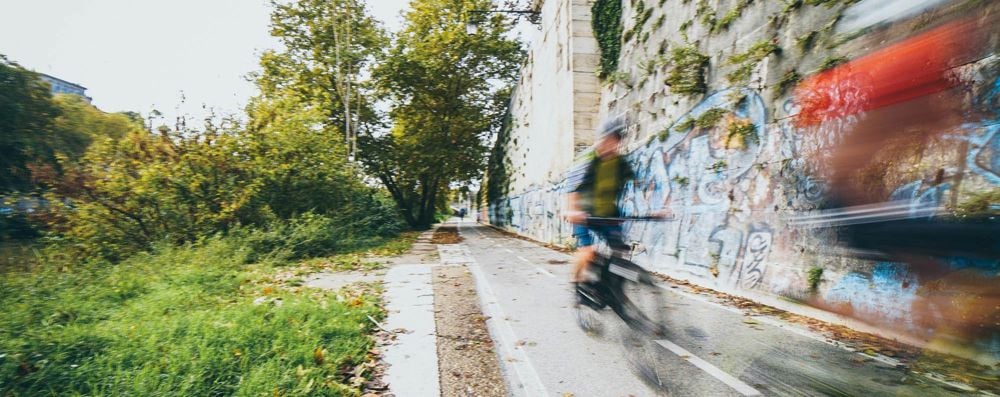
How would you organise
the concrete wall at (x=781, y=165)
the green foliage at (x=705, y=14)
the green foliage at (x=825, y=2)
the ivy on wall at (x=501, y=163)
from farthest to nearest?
the ivy on wall at (x=501, y=163) < the green foliage at (x=705, y=14) < the green foliage at (x=825, y=2) < the concrete wall at (x=781, y=165)

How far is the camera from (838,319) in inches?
190

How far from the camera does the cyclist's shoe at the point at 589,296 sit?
4.50 m

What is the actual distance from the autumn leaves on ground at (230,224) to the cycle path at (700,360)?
5.13 ft

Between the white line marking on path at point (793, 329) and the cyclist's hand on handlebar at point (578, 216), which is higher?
the cyclist's hand on handlebar at point (578, 216)

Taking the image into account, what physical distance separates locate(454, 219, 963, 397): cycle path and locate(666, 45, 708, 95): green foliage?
423 cm

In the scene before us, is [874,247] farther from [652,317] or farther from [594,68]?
[594,68]

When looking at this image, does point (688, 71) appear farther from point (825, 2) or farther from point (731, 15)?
point (825, 2)

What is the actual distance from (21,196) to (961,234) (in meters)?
13.8

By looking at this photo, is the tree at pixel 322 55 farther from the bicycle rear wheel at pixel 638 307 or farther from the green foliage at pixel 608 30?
the bicycle rear wheel at pixel 638 307

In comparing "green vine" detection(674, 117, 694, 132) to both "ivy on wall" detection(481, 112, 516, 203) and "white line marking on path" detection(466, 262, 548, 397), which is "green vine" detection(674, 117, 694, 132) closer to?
"white line marking on path" detection(466, 262, 548, 397)

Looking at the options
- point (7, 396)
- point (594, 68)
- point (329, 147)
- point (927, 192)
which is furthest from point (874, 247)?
point (329, 147)

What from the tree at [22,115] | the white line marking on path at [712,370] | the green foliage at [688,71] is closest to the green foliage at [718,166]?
the green foliage at [688,71]

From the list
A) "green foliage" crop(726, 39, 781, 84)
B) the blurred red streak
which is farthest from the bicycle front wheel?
"green foliage" crop(726, 39, 781, 84)

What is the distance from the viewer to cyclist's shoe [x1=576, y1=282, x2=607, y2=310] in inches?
177
